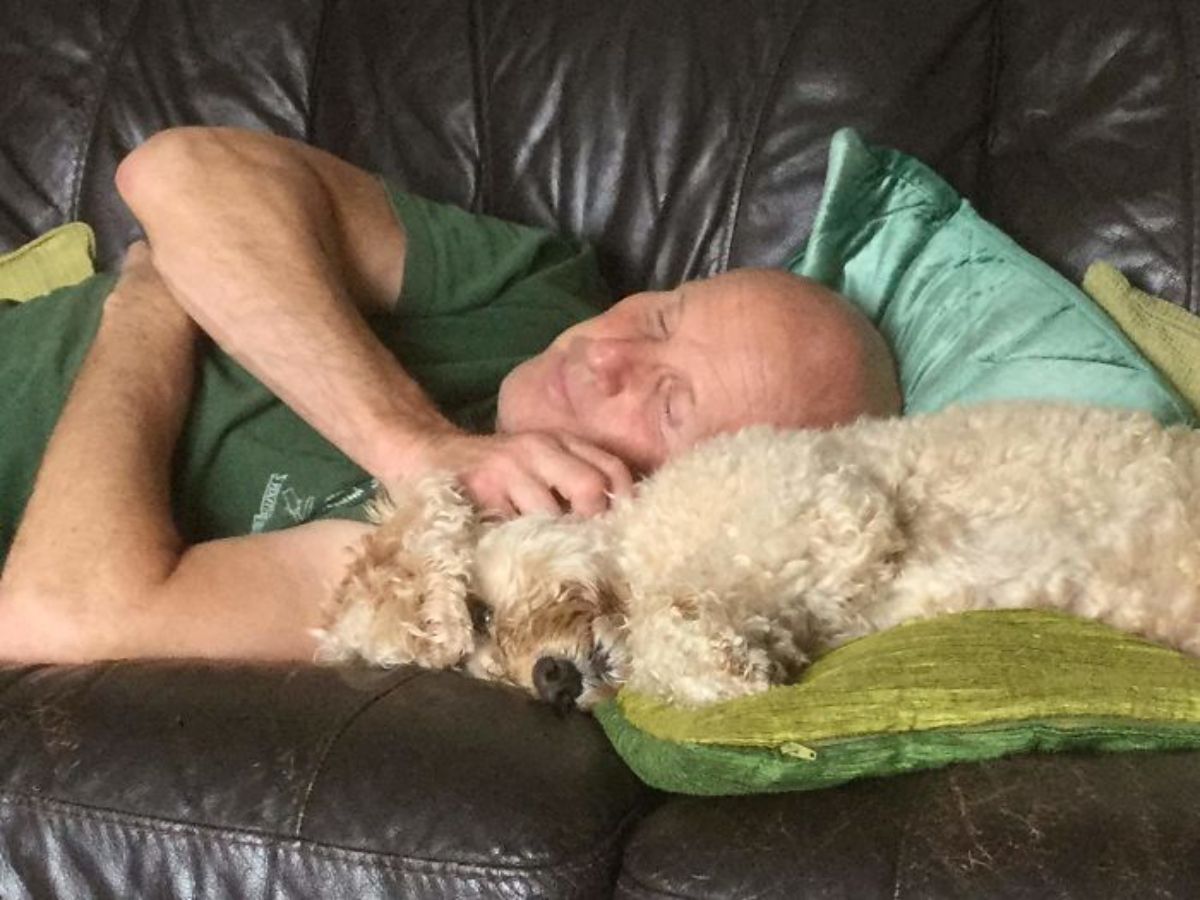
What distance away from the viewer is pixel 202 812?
118cm

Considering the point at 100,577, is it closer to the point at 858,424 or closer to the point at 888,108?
the point at 858,424

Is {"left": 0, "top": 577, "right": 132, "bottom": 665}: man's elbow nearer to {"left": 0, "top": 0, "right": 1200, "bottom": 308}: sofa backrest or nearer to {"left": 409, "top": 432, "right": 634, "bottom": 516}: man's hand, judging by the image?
{"left": 409, "top": 432, "right": 634, "bottom": 516}: man's hand

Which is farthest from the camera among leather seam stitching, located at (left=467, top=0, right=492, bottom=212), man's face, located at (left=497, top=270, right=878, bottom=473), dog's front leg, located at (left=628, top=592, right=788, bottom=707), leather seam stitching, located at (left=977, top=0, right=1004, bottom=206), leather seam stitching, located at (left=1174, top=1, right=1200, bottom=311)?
leather seam stitching, located at (left=467, top=0, right=492, bottom=212)

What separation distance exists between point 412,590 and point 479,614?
0.07 m

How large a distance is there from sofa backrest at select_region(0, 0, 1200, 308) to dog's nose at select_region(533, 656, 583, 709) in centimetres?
96

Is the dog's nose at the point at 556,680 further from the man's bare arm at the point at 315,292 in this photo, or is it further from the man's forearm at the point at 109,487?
the man's forearm at the point at 109,487

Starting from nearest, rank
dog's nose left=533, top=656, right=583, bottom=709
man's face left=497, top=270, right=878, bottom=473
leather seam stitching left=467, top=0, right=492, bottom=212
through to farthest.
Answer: dog's nose left=533, top=656, right=583, bottom=709 < man's face left=497, top=270, right=878, bottom=473 < leather seam stitching left=467, top=0, right=492, bottom=212

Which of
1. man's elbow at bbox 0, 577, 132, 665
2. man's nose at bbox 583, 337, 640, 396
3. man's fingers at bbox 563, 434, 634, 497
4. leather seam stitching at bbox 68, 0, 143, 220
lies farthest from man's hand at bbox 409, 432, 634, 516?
leather seam stitching at bbox 68, 0, 143, 220

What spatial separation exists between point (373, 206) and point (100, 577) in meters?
0.70

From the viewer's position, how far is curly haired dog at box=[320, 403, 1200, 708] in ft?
3.99

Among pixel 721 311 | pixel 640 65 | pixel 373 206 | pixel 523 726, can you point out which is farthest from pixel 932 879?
pixel 640 65

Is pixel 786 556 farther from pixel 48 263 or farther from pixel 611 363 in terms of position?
pixel 48 263

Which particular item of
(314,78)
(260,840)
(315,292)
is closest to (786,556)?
(260,840)

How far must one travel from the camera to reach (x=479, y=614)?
133 cm
